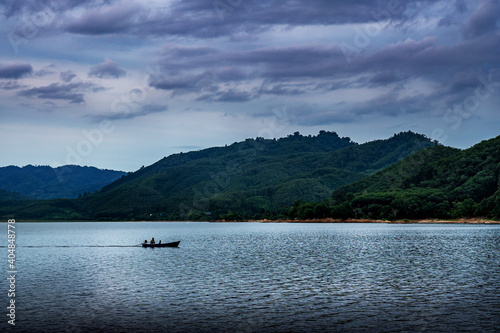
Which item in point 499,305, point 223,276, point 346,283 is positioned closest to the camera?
point 499,305

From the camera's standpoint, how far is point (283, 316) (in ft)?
141

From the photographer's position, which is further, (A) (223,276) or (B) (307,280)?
(A) (223,276)

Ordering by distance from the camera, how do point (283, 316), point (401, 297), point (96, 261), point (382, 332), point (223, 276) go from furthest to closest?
point (96, 261), point (223, 276), point (401, 297), point (283, 316), point (382, 332)

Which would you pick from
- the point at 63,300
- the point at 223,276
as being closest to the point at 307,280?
the point at 223,276

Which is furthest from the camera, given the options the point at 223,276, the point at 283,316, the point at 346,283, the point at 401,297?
the point at 223,276

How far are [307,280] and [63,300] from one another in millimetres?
31744

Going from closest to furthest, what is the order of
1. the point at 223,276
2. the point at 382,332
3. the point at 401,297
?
the point at 382,332 < the point at 401,297 < the point at 223,276

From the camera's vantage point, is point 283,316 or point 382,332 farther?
point 283,316

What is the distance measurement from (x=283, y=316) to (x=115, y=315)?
1565 centimetres

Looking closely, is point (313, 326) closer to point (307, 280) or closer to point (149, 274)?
point (307, 280)

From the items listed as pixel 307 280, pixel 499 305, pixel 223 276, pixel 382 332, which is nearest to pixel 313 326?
pixel 382 332

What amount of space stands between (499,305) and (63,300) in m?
45.8

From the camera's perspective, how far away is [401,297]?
169 feet

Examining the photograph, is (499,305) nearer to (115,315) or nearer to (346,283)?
(346,283)
